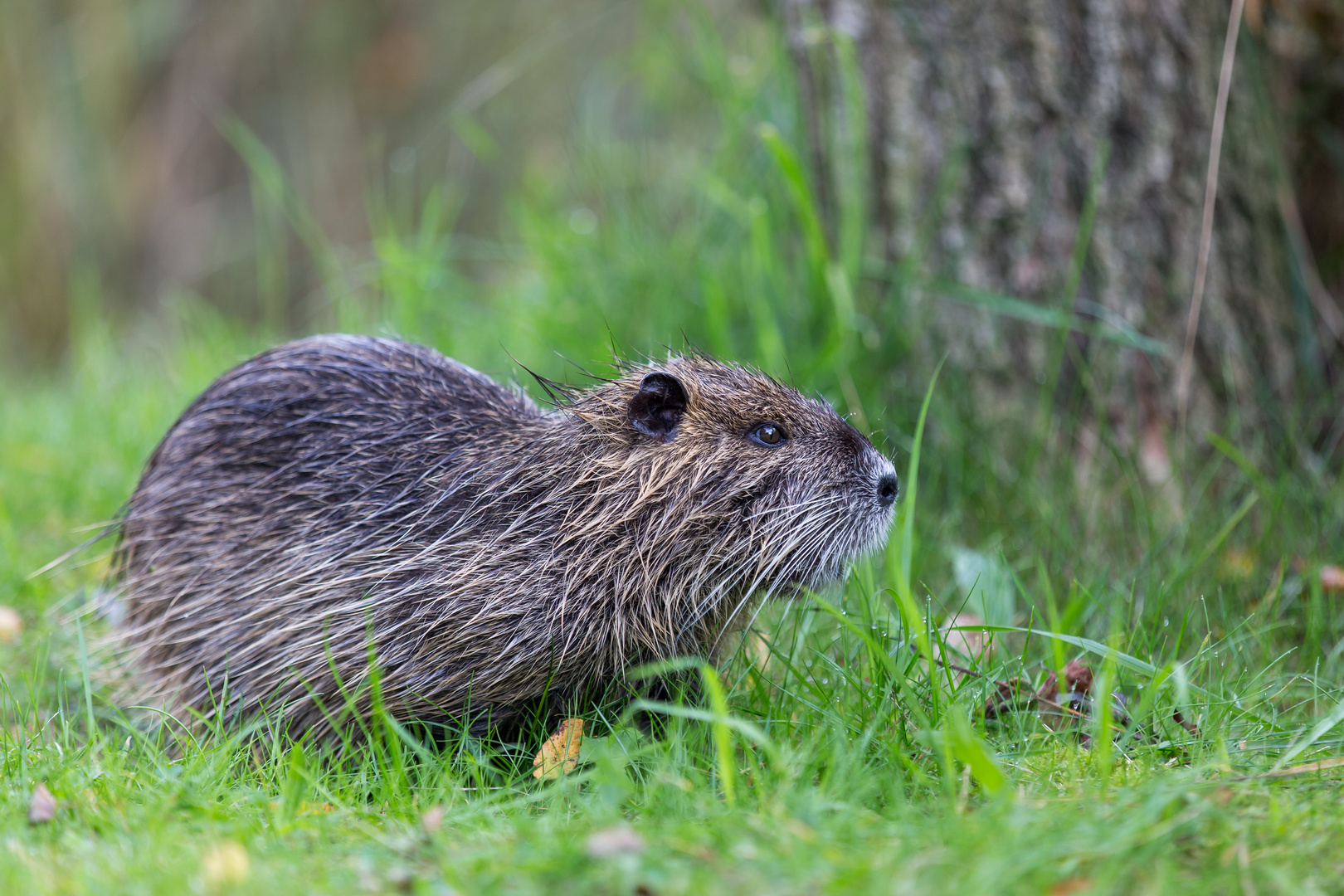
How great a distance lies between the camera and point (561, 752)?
2352 millimetres

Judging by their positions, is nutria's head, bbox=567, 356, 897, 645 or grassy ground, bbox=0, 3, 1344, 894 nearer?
grassy ground, bbox=0, 3, 1344, 894

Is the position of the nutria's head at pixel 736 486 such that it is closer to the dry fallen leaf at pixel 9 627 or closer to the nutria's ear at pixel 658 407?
the nutria's ear at pixel 658 407

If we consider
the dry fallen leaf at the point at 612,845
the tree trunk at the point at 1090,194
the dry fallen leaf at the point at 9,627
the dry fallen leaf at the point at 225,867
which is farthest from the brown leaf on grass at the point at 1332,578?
the dry fallen leaf at the point at 9,627

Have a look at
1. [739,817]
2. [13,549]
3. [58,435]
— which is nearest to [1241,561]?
[739,817]

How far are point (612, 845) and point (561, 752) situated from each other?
0.74 meters

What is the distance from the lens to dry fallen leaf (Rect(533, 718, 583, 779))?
227cm

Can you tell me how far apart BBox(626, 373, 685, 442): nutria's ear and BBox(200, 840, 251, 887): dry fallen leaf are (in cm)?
132

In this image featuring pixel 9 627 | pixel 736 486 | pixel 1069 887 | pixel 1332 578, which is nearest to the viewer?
pixel 1069 887

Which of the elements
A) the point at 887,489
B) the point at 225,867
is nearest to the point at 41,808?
the point at 225,867

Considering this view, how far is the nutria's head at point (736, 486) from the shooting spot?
2.56 m

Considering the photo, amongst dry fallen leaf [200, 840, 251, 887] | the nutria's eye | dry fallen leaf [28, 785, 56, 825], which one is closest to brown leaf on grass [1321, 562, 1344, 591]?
the nutria's eye

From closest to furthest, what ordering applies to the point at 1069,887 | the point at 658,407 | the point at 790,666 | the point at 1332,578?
1. the point at 1069,887
2. the point at 790,666
3. the point at 658,407
4. the point at 1332,578

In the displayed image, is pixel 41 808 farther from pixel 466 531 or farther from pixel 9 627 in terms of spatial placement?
pixel 9 627

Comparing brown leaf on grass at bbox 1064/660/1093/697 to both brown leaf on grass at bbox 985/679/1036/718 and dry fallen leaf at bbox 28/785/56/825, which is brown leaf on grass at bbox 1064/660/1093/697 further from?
dry fallen leaf at bbox 28/785/56/825
